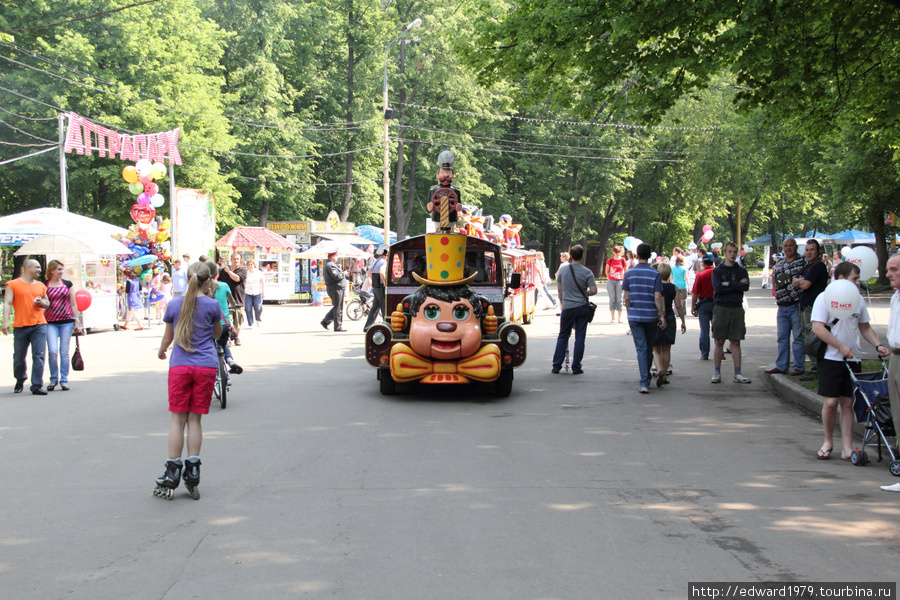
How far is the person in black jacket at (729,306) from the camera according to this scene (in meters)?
12.0

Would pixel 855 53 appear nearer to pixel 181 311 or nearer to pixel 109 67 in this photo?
pixel 181 311

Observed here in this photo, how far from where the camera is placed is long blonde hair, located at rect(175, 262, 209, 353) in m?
6.50

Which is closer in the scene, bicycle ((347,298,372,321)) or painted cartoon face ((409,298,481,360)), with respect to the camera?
painted cartoon face ((409,298,481,360))

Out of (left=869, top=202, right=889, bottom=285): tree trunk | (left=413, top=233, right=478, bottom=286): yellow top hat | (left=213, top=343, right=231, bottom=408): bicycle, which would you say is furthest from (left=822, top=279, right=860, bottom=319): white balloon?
(left=869, top=202, right=889, bottom=285): tree trunk

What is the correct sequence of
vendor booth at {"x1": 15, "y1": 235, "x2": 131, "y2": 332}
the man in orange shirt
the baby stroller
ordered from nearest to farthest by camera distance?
the baby stroller
the man in orange shirt
vendor booth at {"x1": 15, "y1": 235, "x2": 131, "y2": 332}

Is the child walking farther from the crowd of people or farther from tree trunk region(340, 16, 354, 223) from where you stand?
tree trunk region(340, 16, 354, 223)

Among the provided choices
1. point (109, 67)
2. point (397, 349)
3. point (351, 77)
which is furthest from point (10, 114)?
point (397, 349)

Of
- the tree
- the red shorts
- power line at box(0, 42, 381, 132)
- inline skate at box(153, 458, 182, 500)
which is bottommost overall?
inline skate at box(153, 458, 182, 500)

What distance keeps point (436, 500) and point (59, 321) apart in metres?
8.11

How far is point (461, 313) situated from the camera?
10.9 meters

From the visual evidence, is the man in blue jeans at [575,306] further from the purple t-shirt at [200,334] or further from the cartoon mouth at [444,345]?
the purple t-shirt at [200,334]

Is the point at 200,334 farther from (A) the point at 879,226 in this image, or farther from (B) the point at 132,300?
(A) the point at 879,226

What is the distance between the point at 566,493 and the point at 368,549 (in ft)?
6.21

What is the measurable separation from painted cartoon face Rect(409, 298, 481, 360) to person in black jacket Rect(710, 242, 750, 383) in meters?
3.81
